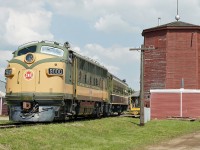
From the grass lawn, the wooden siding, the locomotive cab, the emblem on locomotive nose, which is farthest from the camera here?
the wooden siding

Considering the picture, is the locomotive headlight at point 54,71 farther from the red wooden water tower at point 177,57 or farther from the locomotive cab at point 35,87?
the red wooden water tower at point 177,57

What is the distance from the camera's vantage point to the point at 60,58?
67.6 ft

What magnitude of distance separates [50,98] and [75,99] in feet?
10.9

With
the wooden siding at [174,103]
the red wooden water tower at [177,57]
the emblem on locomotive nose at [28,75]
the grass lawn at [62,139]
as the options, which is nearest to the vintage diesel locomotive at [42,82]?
the emblem on locomotive nose at [28,75]

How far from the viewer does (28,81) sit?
64.7ft

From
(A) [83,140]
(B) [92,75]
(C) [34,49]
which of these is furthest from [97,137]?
(B) [92,75]

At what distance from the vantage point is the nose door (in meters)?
19.7

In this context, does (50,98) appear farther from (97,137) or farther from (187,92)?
(187,92)

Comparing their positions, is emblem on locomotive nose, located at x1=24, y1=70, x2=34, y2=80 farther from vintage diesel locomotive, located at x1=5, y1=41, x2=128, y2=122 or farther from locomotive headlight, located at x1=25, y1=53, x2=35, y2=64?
locomotive headlight, located at x1=25, y1=53, x2=35, y2=64

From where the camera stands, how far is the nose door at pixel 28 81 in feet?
64.6

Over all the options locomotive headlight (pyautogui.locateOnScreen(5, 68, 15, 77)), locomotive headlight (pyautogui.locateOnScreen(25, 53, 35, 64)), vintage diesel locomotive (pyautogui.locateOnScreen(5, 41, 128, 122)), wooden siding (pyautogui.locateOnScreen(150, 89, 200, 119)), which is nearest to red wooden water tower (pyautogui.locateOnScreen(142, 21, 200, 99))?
wooden siding (pyautogui.locateOnScreen(150, 89, 200, 119))

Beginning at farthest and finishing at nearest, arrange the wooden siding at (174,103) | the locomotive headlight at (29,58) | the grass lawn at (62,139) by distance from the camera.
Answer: the wooden siding at (174,103)
the locomotive headlight at (29,58)
the grass lawn at (62,139)

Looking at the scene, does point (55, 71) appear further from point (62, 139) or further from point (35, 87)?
point (62, 139)

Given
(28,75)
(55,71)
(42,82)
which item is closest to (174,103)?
(55,71)
